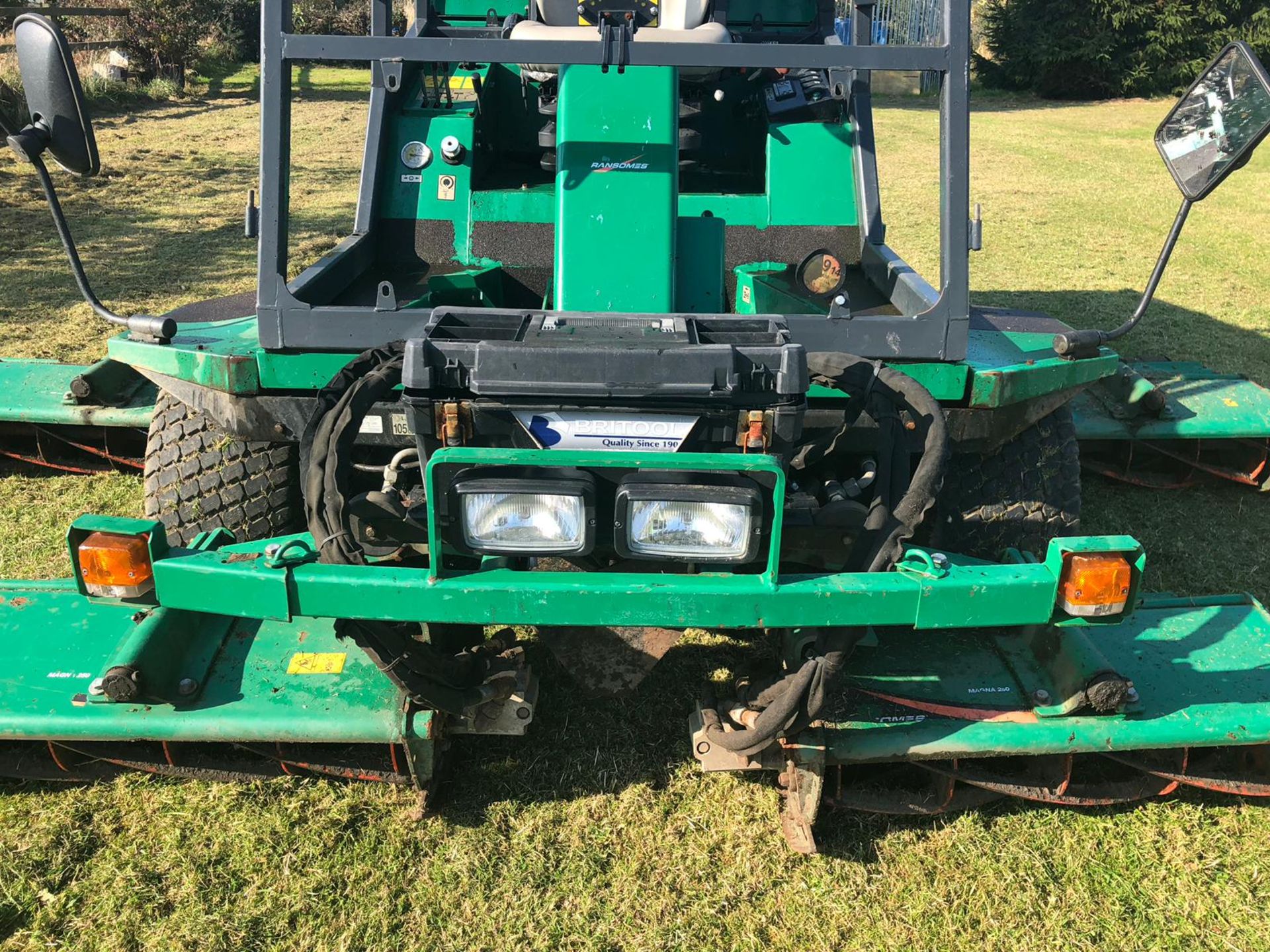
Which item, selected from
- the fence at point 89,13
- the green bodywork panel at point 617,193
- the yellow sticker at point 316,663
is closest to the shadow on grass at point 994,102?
the fence at point 89,13

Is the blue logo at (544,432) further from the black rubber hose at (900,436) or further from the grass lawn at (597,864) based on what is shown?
the grass lawn at (597,864)

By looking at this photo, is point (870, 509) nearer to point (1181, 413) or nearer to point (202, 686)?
point (202, 686)

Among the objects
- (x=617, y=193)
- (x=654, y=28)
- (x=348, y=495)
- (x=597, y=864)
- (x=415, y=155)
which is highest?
(x=654, y=28)

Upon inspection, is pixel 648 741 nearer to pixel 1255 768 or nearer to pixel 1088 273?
pixel 1255 768

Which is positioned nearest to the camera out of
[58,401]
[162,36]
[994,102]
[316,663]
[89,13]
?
[316,663]

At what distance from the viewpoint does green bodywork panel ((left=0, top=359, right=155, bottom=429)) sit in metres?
4.27

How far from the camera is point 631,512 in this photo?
7.05 feet

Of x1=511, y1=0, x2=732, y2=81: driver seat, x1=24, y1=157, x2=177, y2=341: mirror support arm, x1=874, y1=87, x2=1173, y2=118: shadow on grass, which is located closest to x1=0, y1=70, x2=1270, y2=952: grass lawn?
x1=24, y1=157, x2=177, y2=341: mirror support arm

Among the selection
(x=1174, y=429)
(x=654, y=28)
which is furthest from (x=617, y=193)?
(x=1174, y=429)

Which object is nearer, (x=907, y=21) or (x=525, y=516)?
(x=525, y=516)

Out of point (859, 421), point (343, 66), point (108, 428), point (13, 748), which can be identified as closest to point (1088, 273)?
point (859, 421)

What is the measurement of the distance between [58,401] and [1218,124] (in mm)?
4380

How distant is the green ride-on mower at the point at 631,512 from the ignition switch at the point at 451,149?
0.33 m

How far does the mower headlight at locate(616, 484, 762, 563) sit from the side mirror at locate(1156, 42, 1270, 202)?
4.87ft
